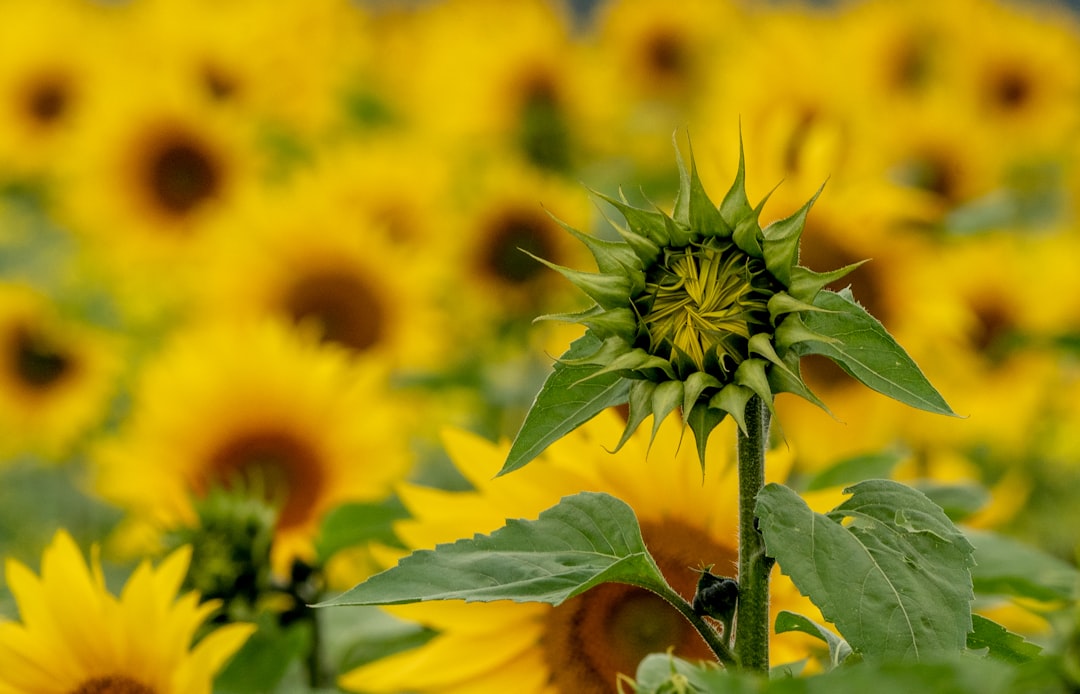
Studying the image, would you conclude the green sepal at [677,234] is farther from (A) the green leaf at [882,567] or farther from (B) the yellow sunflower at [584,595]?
(B) the yellow sunflower at [584,595]

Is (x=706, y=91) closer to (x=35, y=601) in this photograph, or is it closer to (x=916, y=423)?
(x=916, y=423)

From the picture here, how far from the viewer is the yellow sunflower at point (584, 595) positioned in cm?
75

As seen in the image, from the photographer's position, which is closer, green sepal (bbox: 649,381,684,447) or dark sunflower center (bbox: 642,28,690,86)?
green sepal (bbox: 649,381,684,447)

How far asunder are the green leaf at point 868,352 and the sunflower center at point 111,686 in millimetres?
436

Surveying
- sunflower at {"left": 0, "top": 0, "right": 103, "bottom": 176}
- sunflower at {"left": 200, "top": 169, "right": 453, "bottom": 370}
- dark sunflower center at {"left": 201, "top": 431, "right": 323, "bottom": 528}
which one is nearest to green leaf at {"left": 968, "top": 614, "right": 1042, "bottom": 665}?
dark sunflower center at {"left": 201, "top": 431, "right": 323, "bottom": 528}

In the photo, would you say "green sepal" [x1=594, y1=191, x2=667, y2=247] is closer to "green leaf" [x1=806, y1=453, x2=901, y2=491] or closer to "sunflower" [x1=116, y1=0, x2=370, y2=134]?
"green leaf" [x1=806, y1=453, x2=901, y2=491]

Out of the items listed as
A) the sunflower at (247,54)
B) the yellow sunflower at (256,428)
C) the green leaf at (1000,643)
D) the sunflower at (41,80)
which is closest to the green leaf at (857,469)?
the green leaf at (1000,643)

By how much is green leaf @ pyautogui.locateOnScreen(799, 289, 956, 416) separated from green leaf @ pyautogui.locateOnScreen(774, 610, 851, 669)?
12 cm

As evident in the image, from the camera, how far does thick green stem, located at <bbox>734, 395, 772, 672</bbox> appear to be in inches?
22.5

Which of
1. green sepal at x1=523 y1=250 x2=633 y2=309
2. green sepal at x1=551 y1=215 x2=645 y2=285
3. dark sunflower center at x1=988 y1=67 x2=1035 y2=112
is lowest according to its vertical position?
green sepal at x1=523 y1=250 x2=633 y2=309

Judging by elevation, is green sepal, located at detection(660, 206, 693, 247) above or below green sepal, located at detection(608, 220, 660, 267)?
above

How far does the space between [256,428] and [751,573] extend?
35.6 inches

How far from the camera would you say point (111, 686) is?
0.75m

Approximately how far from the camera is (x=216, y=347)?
143 cm
